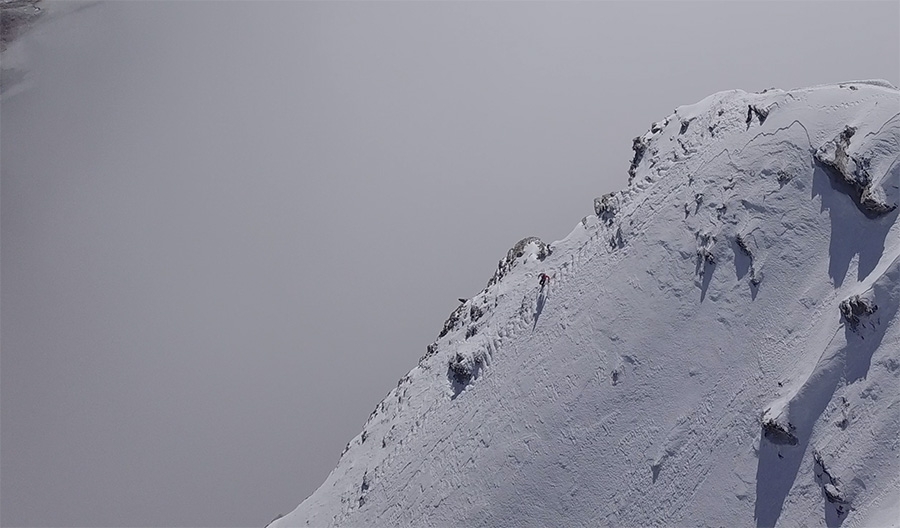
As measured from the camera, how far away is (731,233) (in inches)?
697

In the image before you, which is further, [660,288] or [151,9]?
[151,9]

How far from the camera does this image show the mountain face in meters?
15.2

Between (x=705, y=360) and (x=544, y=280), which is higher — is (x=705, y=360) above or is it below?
below

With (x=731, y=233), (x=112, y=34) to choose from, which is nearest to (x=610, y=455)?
(x=731, y=233)

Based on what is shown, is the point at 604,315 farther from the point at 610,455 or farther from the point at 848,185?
the point at 848,185

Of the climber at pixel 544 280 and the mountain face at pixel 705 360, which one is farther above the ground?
the climber at pixel 544 280

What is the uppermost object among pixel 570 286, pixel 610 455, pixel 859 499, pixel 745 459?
pixel 570 286

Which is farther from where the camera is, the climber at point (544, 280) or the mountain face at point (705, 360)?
the climber at point (544, 280)

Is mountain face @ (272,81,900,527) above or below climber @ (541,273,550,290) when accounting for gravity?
below

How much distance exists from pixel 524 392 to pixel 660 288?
16.3 ft

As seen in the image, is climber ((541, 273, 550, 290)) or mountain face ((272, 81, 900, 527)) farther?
climber ((541, 273, 550, 290))

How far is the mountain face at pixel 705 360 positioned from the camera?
49.8 ft

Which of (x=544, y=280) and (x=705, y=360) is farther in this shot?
(x=544, y=280)

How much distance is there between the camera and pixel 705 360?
56.1 ft
